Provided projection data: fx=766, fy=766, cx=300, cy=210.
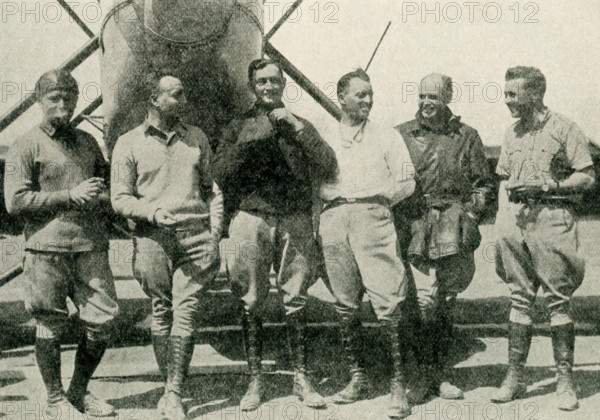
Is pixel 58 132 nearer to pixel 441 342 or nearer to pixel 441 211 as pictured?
pixel 441 211

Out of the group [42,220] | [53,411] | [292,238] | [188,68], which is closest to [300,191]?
[292,238]

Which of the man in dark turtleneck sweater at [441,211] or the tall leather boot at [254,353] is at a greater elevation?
the man in dark turtleneck sweater at [441,211]

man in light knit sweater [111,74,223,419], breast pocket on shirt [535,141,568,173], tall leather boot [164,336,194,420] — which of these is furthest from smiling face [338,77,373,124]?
tall leather boot [164,336,194,420]

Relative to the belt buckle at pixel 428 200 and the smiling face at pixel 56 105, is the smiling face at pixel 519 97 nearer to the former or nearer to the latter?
the belt buckle at pixel 428 200

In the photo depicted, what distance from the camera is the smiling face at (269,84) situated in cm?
438

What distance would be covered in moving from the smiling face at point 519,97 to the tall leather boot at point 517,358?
4.19 feet

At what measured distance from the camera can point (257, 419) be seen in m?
4.29

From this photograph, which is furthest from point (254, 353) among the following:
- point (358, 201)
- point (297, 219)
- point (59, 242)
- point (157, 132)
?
point (157, 132)

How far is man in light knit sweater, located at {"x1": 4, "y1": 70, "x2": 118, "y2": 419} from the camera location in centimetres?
429

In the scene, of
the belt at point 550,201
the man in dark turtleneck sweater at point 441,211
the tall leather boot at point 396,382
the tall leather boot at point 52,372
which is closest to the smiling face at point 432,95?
the man in dark turtleneck sweater at point 441,211

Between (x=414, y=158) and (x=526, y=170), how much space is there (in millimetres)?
667

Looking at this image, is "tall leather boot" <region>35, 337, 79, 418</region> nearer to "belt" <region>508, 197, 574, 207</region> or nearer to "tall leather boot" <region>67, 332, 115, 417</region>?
"tall leather boot" <region>67, 332, 115, 417</region>

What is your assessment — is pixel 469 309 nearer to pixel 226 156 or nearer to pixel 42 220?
pixel 226 156

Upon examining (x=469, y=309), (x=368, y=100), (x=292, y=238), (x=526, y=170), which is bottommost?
(x=469, y=309)
